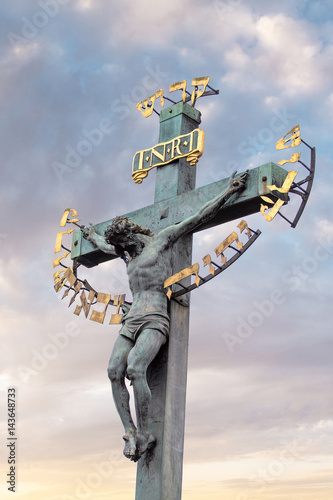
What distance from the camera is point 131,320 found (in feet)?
30.1

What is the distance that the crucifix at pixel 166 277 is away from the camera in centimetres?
876

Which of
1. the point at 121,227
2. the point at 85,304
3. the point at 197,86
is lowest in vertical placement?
the point at 85,304

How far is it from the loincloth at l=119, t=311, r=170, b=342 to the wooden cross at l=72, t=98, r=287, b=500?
0.17 meters

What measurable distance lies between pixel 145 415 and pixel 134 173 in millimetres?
3257

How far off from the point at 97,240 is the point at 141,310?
1.75 metres

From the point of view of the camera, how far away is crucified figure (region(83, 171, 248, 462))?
8773 millimetres

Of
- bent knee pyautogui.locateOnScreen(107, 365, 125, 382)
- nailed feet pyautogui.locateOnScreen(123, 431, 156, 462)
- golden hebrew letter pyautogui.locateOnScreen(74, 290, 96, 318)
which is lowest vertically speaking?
nailed feet pyautogui.locateOnScreen(123, 431, 156, 462)

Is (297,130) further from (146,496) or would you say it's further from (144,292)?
(146,496)

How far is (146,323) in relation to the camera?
908 cm

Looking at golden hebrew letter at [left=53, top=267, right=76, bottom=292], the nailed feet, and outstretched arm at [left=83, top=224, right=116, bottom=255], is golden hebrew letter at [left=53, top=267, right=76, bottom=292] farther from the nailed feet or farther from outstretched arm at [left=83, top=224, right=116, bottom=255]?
the nailed feet

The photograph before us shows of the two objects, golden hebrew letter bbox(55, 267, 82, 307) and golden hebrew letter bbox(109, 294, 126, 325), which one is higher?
golden hebrew letter bbox(55, 267, 82, 307)

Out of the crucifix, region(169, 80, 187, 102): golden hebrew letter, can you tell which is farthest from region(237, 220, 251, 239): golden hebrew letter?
region(169, 80, 187, 102): golden hebrew letter

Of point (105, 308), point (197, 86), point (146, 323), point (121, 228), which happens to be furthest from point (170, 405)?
point (197, 86)

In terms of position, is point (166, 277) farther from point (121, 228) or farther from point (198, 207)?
A: point (198, 207)
